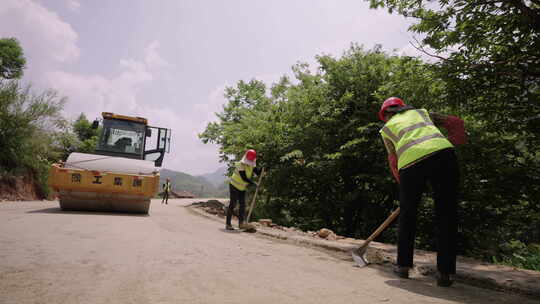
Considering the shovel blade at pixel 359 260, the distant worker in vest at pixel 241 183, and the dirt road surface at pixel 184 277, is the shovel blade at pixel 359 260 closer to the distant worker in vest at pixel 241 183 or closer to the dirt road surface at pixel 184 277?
the dirt road surface at pixel 184 277

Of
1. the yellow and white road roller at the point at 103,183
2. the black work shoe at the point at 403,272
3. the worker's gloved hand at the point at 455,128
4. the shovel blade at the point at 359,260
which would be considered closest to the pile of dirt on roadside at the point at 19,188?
the yellow and white road roller at the point at 103,183

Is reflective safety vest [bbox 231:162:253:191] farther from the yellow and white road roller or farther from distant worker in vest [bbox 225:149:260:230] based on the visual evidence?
the yellow and white road roller

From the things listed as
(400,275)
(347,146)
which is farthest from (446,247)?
(347,146)

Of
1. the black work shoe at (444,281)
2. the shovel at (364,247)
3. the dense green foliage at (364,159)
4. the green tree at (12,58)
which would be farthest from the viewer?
the green tree at (12,58)

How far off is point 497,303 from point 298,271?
164cm

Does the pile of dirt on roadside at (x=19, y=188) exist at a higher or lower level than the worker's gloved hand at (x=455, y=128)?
lower

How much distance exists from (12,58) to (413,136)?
3621 centimetres

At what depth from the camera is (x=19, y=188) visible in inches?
544

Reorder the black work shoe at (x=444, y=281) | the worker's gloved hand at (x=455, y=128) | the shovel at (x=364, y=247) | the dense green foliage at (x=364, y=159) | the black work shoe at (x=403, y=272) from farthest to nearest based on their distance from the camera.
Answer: the dense green foliage at (x=364, y=159) → the shovel at (x=364, y=247) → the worker's gloved hand at (x=455, y=128) → the black work shoe at (x=403, y=272) → the black work shoe at (x=444, y=281)

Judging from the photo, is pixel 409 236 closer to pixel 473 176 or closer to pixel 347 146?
pixel 473 176

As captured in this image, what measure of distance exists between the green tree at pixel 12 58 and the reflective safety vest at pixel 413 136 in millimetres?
34546

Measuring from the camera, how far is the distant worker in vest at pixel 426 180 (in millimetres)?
2965

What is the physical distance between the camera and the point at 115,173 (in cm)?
805

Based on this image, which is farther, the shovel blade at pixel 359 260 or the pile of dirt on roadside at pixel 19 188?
the pile of dirt on roadside at pixel 19 188
